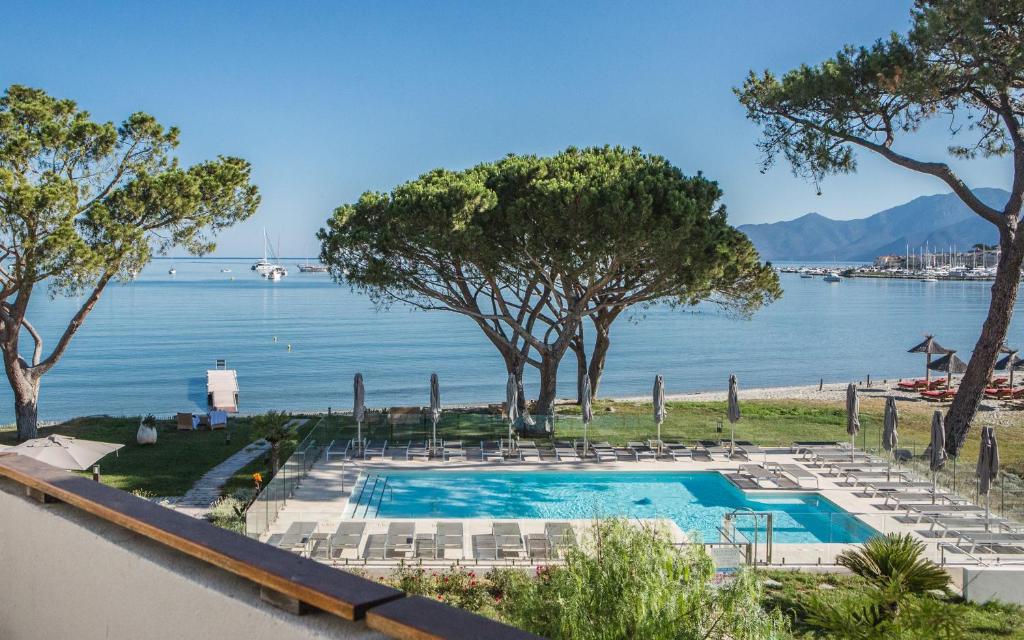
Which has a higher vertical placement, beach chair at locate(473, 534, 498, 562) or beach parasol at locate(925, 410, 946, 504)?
beach parasol at locate(925, 410, 946, 504)

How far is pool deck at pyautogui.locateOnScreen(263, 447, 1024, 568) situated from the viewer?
1219cm

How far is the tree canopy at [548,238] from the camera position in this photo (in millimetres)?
19953

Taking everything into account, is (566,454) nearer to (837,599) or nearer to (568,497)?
(568,497)

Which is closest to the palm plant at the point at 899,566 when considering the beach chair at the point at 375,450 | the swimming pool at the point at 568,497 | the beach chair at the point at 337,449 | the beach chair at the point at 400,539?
the swimming pool at the point at 568,497

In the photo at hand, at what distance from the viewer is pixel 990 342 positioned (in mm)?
17641

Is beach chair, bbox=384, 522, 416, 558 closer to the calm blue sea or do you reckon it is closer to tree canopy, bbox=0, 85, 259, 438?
tree canopy, bbox=0, 85, 259, 438

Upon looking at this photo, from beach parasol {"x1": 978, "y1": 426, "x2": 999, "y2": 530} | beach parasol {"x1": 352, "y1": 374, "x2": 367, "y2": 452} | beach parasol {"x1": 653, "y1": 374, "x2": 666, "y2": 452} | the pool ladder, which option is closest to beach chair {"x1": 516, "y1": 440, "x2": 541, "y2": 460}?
beach parasol {"x1": 653, "y1": 374, "x2": 666, "y2": 452}

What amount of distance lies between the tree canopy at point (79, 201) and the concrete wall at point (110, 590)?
1803 cm

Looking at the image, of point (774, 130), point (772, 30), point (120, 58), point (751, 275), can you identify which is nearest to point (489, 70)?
point (120, 58)

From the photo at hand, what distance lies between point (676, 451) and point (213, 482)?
9844 millimetres

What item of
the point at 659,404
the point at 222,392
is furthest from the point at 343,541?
the point at 222,392

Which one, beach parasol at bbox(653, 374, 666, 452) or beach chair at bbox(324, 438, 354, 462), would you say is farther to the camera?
beach parasol at bbox(653, 374, 666, 452)

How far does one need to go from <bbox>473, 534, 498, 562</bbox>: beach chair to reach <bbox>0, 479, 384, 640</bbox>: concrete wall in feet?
31.3

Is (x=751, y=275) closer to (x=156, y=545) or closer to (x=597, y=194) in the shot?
(x=597, y=194)
